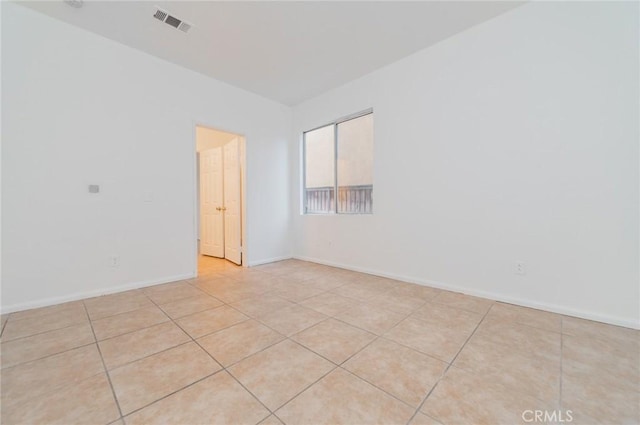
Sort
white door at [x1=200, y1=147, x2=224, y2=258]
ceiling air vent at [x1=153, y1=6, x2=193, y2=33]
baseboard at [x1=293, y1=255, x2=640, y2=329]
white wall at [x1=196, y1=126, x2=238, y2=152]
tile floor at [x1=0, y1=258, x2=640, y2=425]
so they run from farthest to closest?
white wall at [x1=196, y1=126, x2=238, y2=152] < white door at [x1=200, y1=147, x2=224, y2=258] < ceiling air vent at [x1=153, y1=6, x2=193, y2=33] < baseboard at [x1=293, y1=255, x2=640, y2=329] < tile floor at [x1=0, y1=258, x2=640, y2=425]

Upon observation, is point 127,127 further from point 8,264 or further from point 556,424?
point 556,424

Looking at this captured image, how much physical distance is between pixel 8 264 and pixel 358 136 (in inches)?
164

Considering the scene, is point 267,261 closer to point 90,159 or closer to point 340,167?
point 340,167

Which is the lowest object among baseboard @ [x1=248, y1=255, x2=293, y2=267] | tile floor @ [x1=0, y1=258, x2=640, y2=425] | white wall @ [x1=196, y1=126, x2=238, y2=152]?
baseboard @ [x1=248, y1=255, x2=293, y2=267]

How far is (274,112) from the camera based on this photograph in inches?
170

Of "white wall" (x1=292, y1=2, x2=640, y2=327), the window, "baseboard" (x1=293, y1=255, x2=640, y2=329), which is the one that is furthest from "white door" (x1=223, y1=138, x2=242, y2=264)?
"white wall" (x1=292, y1=2, x2=640, y2=327)

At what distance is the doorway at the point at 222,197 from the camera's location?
4035 millimetres

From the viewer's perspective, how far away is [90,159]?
2.58 m

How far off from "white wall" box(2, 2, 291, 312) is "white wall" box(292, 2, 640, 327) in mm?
2739

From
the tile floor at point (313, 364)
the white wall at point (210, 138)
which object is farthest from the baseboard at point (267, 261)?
the white wall at point (210, 138)

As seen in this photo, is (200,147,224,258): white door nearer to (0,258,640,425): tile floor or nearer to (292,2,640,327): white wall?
(0,258,640,425): tile floor

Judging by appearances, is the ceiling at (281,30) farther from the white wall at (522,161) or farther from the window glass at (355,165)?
the window glass at (355,165)

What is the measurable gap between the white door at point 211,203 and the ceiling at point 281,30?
5.91 ft

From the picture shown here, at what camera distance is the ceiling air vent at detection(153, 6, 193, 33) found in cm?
232
